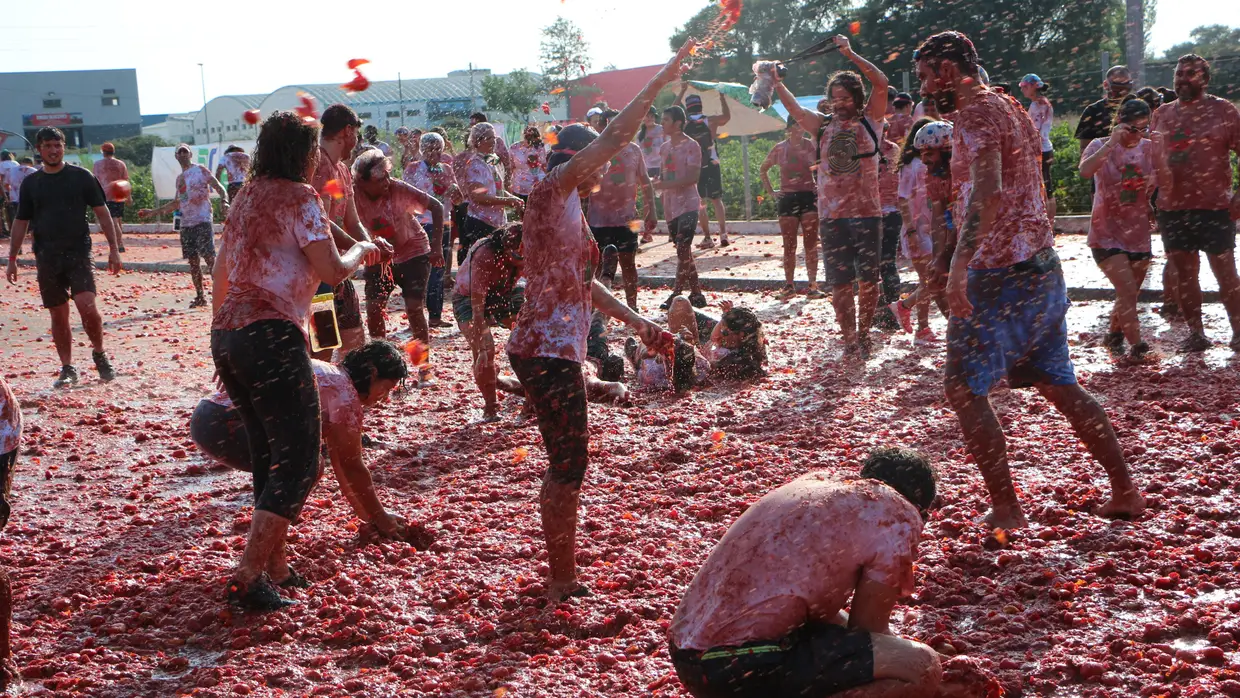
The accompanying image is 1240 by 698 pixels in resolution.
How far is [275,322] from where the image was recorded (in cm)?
452

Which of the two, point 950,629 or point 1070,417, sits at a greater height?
point 1070,417

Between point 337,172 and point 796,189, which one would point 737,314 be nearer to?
point 337,172

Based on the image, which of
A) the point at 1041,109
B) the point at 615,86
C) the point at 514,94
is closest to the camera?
the point at 1041,109

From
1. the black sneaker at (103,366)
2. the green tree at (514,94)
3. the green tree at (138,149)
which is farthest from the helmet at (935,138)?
the green tree at (138,149)

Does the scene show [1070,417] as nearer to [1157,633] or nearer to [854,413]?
[1157,633]

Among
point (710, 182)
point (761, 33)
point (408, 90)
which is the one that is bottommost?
point (710, 182)

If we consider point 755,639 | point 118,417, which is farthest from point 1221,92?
point 755,639

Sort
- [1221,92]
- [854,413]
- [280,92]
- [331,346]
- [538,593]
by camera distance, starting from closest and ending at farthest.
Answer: [538,593], [331,346], [854,413], [1221,92], [280,92]

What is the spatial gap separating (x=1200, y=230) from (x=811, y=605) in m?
6.78

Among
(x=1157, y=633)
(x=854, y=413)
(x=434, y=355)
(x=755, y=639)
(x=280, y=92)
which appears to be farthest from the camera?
(x=280, y=92)

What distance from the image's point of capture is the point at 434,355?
10.7 meters

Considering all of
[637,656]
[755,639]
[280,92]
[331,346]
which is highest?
[280,92]

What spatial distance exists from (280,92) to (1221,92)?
1674 inches

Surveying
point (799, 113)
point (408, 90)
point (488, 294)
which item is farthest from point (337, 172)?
point (408, 90)
